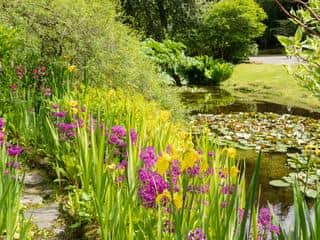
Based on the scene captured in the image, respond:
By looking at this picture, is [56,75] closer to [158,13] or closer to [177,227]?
[177,227]

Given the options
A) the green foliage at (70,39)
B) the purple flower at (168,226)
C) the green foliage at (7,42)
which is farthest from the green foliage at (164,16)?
the purple flower at (168,226)

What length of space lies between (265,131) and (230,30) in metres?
12.0

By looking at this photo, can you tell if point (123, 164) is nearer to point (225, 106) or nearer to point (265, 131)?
point (265, 131)

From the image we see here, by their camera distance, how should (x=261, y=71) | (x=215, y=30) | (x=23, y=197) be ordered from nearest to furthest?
(x=23, y=197) → (x=261, y=71) → (x=215, y=30)

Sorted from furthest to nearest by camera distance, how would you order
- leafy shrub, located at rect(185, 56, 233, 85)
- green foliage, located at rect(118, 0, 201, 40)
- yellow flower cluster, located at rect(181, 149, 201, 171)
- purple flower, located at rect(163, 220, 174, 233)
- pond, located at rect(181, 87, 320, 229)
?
green foliage, located at rect(118, 0, 201, 40) → leafy shrub, located at rect(185, 56, 233, 85) → pond, located at rect(181, 87, 320, 229) → purple flower, located at rect(163, 220, 174, 233) → yellow flower cluster, located at rect(181, 149, 201, 171)

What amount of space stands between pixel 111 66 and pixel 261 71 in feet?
38.6

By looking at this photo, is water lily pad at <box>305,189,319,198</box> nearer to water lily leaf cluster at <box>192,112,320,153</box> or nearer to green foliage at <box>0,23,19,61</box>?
water lily leaf cluster at <box>192,112,320,153</box>

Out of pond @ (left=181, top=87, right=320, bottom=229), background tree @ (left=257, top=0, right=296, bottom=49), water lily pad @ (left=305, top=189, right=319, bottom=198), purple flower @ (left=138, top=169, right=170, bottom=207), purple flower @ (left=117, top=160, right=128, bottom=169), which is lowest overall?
water lily pad @ (left=305, top=189, right=319, bottom=198)

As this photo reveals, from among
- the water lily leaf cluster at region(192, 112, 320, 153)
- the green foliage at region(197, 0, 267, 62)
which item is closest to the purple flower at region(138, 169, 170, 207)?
the water lily leaf cluster at region(192, 112, 320, 153)

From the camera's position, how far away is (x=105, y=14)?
721 cm

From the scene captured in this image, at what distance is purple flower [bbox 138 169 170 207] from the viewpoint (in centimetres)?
185

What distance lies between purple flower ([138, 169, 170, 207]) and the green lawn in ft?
31.4

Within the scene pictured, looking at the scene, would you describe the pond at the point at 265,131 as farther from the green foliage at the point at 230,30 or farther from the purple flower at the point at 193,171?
the green foliage at the point at 230,30

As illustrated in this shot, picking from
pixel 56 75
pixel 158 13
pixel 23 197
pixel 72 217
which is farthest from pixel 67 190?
pixel 158 13
